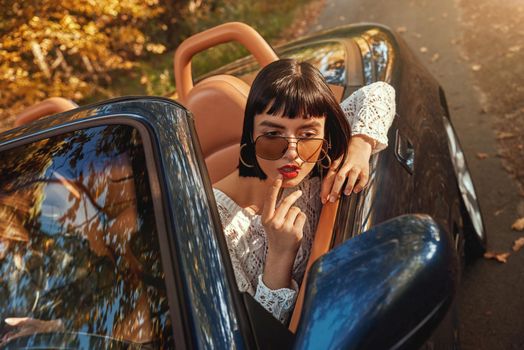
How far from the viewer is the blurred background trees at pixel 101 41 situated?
200 inches

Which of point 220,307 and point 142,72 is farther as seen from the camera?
point 142,72

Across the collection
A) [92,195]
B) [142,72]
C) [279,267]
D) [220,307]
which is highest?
[92,195]

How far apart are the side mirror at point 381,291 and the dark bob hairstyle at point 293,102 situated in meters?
0.67

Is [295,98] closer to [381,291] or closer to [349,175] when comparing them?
[349,175]

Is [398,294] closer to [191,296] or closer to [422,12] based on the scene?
[191,296]

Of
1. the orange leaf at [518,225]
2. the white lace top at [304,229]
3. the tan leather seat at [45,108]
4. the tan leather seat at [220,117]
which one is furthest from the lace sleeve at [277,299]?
the orange leaf at [518,225]

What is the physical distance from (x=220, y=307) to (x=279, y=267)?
14.3 inches

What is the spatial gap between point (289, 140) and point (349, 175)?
226 mm

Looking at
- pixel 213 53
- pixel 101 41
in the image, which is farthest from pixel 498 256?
pixel 213 53

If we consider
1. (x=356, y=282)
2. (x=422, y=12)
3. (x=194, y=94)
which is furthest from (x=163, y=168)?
(x=422, y=12)

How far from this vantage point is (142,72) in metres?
8.65

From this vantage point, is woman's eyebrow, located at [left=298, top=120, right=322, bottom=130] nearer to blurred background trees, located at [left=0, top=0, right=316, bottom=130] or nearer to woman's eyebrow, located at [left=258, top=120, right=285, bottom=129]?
woman's eyebrow, located at [left=258, top=120, right=285, bottom=129]

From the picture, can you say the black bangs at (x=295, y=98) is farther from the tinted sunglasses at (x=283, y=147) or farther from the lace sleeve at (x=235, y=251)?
the lace sleeve at (x=235, y=251)

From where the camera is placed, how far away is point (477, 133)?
401 centimetres
